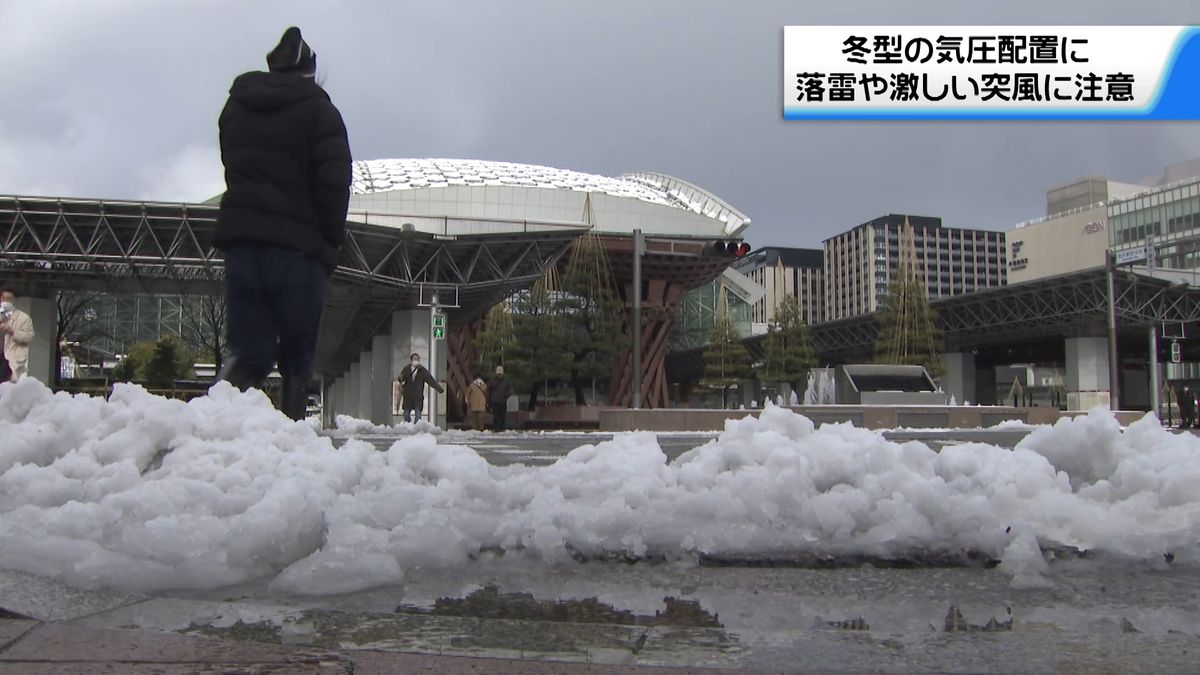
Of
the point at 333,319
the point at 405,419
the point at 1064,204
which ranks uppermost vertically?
the point at 1064,204

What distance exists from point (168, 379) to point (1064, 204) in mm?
95888

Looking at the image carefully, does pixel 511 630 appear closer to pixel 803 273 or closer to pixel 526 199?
pixel 526 199

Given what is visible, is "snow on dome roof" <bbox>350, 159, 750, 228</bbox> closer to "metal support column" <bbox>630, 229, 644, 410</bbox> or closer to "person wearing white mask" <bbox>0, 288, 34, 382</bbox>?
"metal support column" <bbox>630, 229, 644, 410</bbox>

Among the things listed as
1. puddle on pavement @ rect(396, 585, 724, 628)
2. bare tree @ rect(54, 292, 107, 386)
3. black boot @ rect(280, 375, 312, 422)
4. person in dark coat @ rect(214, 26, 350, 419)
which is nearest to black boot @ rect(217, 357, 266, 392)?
person in dark coat @ rect(214, 26, 350, 419)

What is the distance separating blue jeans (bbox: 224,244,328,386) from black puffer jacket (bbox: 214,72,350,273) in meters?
0.10

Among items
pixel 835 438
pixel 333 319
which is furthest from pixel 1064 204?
pixel 835 438

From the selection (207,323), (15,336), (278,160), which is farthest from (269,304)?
(207,323)

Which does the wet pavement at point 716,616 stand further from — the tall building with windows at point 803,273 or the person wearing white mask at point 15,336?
the tall building with windows at point 803,273

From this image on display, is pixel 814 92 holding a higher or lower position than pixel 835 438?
higher

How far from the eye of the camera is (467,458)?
377 centimetres

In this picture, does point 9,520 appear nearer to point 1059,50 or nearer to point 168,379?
point 1059,50

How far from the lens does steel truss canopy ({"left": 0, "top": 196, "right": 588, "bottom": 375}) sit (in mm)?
26750

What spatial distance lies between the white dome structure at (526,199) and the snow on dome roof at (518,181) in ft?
0.21

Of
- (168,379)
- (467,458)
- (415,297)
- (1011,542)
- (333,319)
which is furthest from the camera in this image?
(168,379)
